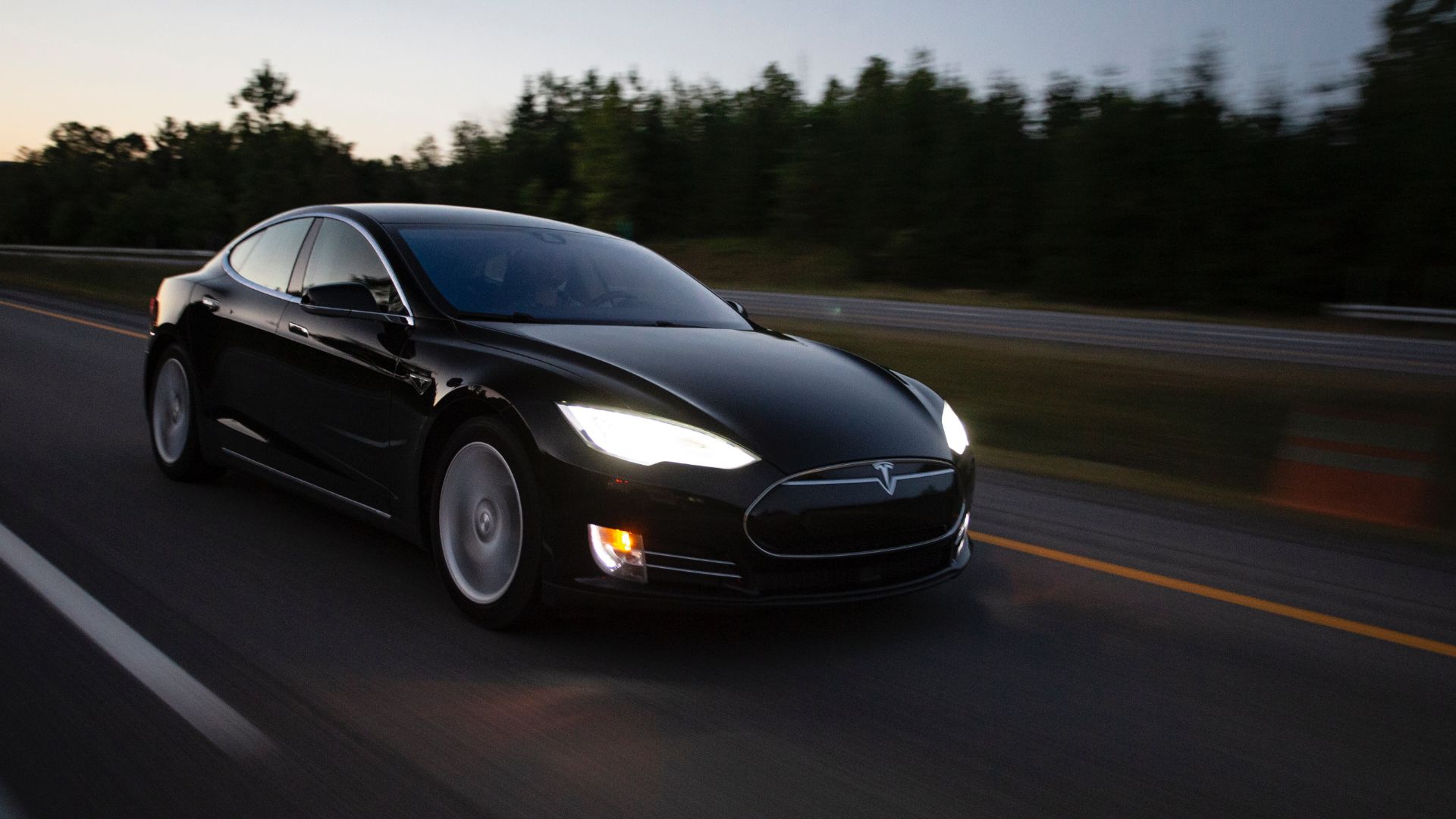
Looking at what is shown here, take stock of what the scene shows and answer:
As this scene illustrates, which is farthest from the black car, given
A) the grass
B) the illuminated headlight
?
the grass

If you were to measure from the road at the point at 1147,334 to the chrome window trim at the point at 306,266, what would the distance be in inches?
586

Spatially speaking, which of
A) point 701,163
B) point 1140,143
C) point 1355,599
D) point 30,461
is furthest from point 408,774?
point 701,163

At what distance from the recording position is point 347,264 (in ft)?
18.5

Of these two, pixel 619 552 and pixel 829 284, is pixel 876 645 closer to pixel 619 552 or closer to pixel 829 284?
pixel 619 552

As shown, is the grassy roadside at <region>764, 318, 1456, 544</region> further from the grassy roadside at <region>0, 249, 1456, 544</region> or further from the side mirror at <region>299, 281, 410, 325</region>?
the side mirror at <region>299, 281, 410, 325</region>

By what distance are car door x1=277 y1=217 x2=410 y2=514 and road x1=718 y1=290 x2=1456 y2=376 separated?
15.4 m

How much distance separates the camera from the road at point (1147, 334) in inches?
803

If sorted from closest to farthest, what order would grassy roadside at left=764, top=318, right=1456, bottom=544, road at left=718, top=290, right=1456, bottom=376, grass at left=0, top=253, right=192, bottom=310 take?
grassy roadside at left=764, top=318, right=1456, bottom=544 < road at left=718, top=290, right=1456, bottom=376 < grass at left=0, top=253, right=192, bottom=310

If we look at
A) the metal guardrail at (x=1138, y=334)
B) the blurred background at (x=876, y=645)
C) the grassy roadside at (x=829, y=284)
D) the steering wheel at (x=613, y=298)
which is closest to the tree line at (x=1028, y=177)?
the grassy roadside at (x=829, y=284)

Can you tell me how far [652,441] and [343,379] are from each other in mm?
1728

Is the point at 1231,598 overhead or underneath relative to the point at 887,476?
underneath

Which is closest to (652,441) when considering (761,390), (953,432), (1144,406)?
(761,390)

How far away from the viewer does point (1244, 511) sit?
23.2 feet

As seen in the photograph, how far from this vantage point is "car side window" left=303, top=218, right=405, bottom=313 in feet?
17.4
